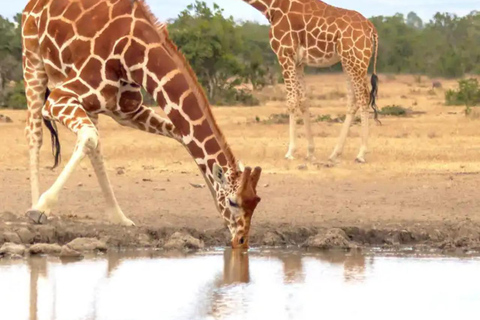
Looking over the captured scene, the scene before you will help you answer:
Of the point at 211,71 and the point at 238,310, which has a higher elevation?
the point at 211,71

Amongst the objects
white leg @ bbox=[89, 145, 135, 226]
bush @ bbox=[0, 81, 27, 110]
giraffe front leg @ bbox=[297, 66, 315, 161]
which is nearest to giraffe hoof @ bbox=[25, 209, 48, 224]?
white leg @ bbox=[89, 145, 135, 226]

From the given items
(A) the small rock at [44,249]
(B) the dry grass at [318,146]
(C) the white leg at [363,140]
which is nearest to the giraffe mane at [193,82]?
(A) the small rock at [44,249]

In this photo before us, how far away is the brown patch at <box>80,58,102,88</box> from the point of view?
8.75 metres

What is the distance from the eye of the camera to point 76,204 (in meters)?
10.5

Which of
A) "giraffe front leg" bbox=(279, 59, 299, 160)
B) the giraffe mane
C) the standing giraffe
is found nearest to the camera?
the giraffe mane

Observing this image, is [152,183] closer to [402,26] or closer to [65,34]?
[65,34]

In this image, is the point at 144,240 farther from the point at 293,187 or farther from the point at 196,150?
the point at 293,187

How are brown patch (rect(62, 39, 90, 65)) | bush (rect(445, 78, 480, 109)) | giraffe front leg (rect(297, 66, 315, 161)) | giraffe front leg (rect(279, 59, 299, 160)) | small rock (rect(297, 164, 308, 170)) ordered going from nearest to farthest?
1. brown patch (rect(62, 39, 90, 65))
2. small rock (rect(297, 164, 308, 170))
3. giraffe front leg (rect(297, 66, 315, 161))
4. giraffe front leg (rect(279, 59, 299, 160))
5. bush (rect(445, 78, 480, 109))

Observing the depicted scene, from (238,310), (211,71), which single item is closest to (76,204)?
(238,310)

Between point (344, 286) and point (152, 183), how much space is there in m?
5.18

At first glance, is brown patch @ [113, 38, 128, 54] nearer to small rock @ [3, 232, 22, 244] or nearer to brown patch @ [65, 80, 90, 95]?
brown patch @ [65, 80, 90, 95]

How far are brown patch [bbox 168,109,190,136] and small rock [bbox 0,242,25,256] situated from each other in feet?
4.70

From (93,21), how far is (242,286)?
9.07ft

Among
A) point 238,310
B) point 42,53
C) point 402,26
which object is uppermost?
point 402,26
